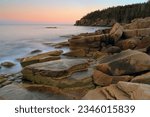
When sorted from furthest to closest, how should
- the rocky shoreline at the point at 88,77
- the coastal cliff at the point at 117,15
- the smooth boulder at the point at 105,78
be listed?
the coastal cliff at the point at 117,15 → the smooth boulder at the point at 105,78 → the rocky shoreline at the point at 88,77

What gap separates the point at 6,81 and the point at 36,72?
1.21 m

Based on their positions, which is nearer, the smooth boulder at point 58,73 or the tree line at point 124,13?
the smooth boulder at point 58,73

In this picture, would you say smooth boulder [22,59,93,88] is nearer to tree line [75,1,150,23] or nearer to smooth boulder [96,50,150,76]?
smooth boulder [96,50,150,76]

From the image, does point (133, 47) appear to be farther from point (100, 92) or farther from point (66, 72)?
point (100, 92)

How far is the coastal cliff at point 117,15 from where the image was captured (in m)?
61.1

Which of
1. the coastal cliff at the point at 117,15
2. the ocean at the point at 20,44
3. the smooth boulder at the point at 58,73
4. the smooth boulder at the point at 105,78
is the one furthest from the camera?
the coastal cliff at the point at 117,15

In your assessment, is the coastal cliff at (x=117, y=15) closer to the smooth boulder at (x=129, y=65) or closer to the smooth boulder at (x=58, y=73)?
the smooth boulder at (x=58, y=73)

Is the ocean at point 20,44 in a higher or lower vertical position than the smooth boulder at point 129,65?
lower

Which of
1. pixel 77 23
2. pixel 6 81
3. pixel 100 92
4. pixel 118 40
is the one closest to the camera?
pixel 100 92

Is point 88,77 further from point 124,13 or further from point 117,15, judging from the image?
point 117,15

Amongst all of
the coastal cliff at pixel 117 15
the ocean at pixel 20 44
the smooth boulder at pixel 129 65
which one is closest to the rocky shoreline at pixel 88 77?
the smooth boulder at pixel 129 65

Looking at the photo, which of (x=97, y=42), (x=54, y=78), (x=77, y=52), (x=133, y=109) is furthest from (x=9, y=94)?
(x=97, y=42)

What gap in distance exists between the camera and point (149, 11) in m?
58.3

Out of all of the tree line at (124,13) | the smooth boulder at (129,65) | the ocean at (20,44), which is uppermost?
the tree line at (124,13)
